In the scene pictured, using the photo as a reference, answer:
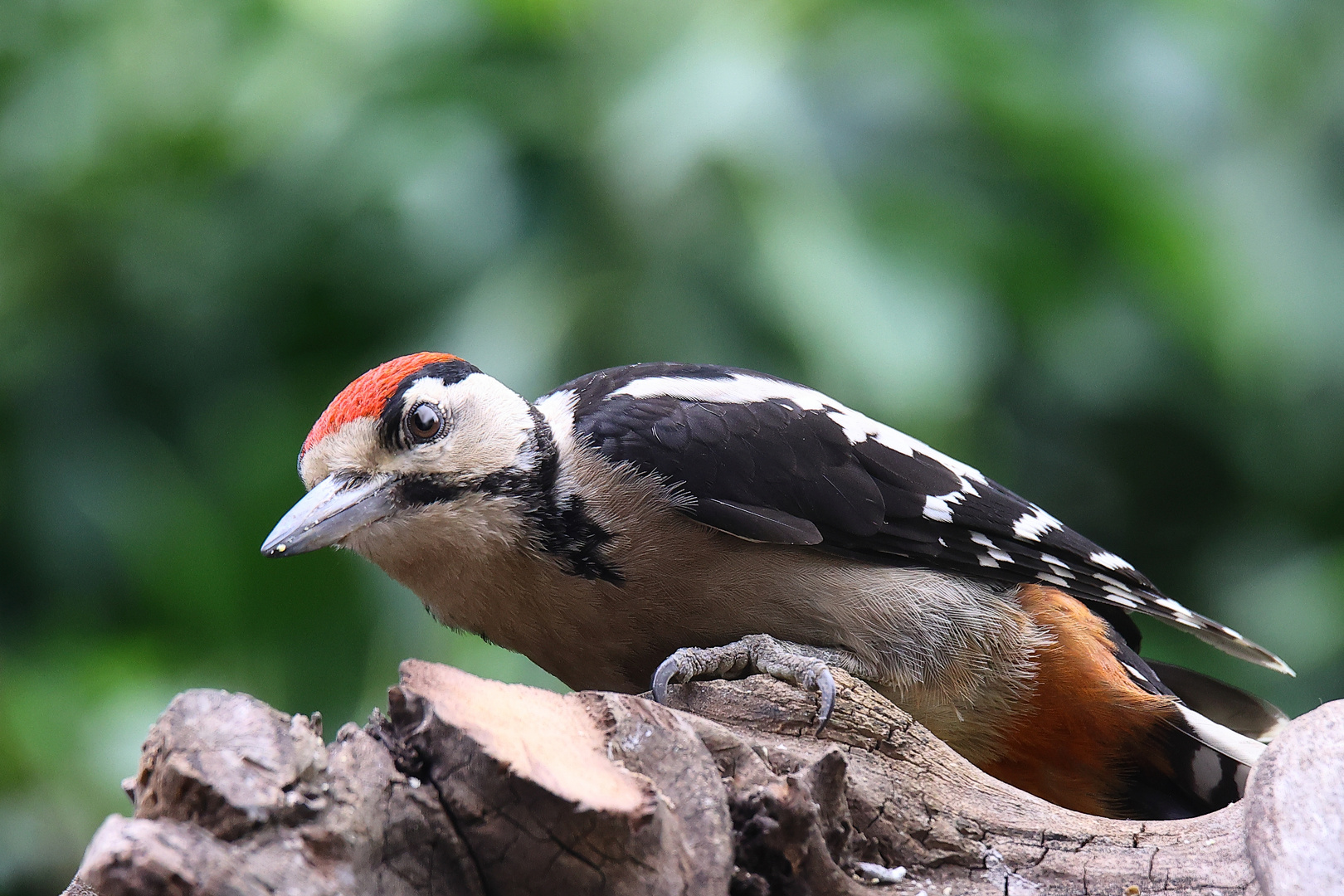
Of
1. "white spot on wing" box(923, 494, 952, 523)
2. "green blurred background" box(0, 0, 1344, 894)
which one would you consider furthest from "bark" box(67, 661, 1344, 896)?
"green blurred background" box(0, 0, 1344, 894)

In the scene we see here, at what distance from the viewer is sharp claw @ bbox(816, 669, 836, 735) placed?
1.82 m

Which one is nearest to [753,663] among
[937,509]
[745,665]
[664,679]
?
[745,665]

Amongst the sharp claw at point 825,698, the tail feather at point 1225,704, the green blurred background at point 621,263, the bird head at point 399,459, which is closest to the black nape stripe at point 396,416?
the bird head at point 399,459

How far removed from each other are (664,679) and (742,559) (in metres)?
0.34

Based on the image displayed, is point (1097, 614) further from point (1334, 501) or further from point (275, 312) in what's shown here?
point (275, 312)

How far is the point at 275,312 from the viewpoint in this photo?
3969 mm

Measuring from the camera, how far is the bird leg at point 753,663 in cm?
194

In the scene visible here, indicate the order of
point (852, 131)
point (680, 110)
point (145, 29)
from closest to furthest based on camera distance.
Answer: point (680, 110)
point (852, 131)
point (145, 29)

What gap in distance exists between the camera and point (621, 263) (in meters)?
3.70

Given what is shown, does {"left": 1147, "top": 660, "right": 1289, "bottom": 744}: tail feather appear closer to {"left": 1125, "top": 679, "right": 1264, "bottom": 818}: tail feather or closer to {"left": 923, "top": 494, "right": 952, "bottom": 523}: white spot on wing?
{"left": 1125, "top": 679, "right": 1264, "bottom": 818}: tail feather

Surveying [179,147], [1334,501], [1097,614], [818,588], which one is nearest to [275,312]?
[179,147]

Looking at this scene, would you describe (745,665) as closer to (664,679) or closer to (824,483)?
(664,679)

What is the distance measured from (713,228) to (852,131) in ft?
1.83

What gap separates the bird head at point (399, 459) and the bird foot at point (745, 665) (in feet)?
1.63
